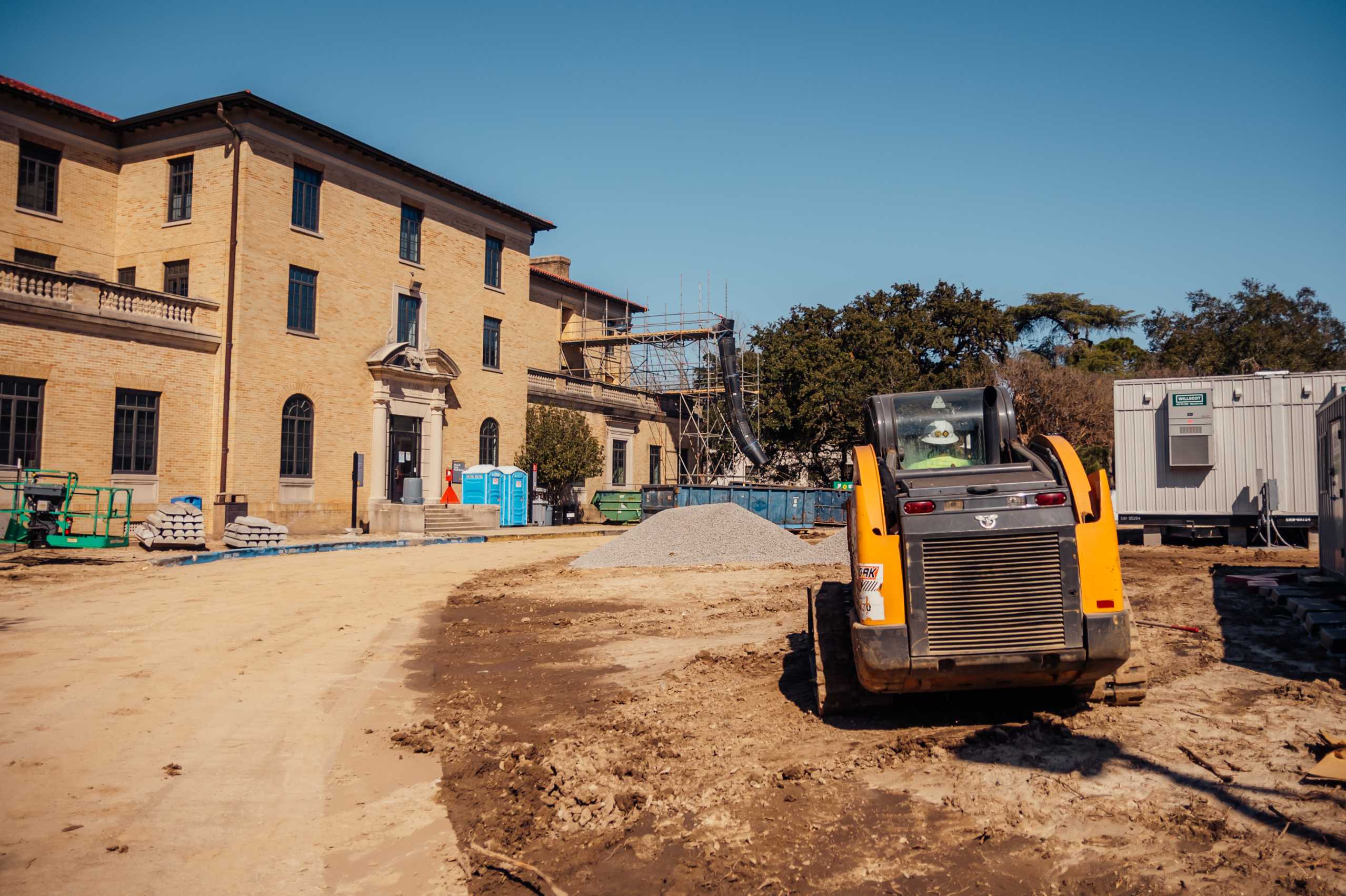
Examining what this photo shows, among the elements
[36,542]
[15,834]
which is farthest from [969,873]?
[36,542]

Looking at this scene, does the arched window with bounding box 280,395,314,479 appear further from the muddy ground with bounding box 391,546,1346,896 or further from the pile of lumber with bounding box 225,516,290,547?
the muddy ground with bounding box 391,546,1346,896

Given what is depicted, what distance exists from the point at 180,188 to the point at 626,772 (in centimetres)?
2800

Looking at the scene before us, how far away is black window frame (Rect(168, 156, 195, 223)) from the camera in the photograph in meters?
27.6

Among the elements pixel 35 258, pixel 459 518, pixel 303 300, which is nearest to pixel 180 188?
pixel 35 258

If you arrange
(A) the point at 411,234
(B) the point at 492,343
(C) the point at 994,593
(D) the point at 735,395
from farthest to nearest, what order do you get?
(D) the point at 735,395 < (B) the point at 492,343 < (A) the point at 411,234 < (C) the point at 994,593

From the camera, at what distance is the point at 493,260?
1458 inches

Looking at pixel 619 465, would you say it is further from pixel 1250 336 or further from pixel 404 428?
pixel 1250 336

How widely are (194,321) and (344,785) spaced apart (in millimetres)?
23743

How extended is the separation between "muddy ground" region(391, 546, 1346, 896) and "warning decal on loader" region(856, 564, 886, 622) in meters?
0.93

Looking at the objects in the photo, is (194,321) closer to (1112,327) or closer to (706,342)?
(706,342)

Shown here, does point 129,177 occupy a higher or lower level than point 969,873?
higher

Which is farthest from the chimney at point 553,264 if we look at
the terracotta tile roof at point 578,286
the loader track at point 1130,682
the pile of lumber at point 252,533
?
the loader track at point 1130,682

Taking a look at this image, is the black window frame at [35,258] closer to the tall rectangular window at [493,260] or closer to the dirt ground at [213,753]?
the tall rectangular window at [493,260]

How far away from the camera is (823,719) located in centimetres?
695
